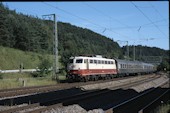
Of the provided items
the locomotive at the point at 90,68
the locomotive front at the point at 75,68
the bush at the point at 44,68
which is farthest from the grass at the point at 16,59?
the locomotive front at the point at 75,68

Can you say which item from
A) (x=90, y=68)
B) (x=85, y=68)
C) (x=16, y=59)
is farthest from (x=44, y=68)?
(x=16, y=59)

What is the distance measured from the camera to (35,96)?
21766 millimetres

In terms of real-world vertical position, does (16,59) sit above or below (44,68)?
above

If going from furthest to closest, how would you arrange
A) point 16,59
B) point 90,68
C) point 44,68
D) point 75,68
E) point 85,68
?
point 16,59 < point 44,68 < point 90,68 < point 85,68 < point 75,68

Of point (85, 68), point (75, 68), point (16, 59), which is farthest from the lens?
point (16, 59)

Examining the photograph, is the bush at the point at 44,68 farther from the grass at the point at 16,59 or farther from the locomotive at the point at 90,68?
the grass at the point at 16,59

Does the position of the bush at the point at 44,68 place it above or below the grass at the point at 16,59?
below

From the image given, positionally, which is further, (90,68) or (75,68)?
(90,68)

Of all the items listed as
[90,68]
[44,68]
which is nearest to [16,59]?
[44,68]

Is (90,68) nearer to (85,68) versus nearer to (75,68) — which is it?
(85,68)

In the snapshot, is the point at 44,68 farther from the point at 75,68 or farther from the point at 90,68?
the point at 75,68

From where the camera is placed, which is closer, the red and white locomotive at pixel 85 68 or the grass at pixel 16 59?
the red and white locomotive at pixel 85 68

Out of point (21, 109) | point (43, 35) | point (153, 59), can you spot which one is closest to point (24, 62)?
point (43, 35)

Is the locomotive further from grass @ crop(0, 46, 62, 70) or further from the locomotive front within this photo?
grass @ crop(0, 46, 62, 70)
